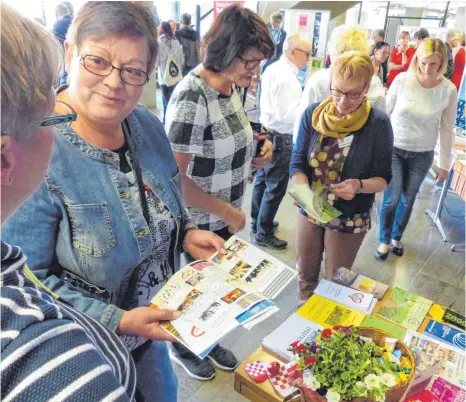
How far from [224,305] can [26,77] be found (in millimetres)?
837

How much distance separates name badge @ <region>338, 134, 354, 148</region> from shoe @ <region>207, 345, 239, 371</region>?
131cm

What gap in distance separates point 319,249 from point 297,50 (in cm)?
175

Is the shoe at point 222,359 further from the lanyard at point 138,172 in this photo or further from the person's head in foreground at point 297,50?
the person's head in foreground at point 297,50

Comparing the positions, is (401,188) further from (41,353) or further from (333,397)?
(41,353)

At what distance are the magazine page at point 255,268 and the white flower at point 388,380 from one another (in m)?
0.38

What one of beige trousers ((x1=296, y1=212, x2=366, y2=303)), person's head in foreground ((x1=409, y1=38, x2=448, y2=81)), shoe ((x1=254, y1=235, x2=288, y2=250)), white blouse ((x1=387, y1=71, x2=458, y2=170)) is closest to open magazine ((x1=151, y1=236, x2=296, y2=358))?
beige trousers ((x1=296, y1=212, x2=366, y2=303))

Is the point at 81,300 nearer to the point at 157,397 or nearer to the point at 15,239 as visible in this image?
the point at 15,239

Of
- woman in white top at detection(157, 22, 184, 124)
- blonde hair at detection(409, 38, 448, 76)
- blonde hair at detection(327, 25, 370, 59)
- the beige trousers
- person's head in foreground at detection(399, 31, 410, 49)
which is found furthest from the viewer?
person's head in foreground at detection(399, 31, 410, 49)

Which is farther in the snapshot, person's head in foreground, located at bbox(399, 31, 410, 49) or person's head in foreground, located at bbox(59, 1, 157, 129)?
person's head in foreground, located at bbox(399, 31, 410, 49)

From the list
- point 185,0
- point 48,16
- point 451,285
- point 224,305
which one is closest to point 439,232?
point 451,285

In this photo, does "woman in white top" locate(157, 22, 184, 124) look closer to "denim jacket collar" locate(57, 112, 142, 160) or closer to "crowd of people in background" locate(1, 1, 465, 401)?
"crowd of people in background" locate(1, 1, 465, 401)

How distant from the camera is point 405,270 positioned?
10.6 feet

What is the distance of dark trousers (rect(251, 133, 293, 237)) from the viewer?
324 cm

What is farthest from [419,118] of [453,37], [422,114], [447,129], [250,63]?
[453,37]
